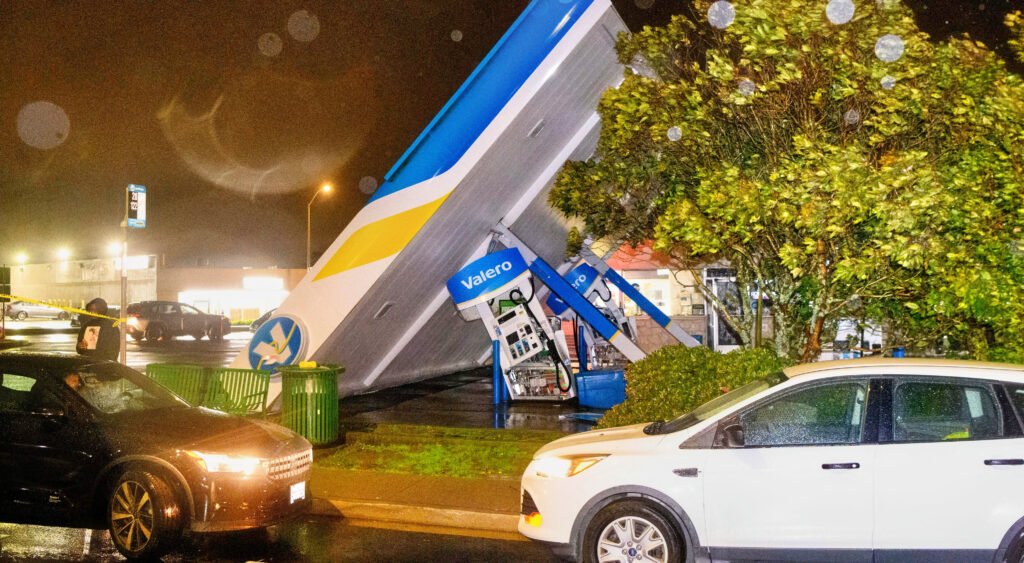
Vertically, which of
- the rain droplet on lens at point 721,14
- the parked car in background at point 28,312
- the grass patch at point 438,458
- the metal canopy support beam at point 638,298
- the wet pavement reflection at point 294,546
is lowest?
the wet pavement reflection at point 294,546

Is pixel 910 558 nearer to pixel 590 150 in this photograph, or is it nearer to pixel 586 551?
pixel 586 551

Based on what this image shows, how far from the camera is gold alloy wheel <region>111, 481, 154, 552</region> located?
5508 mm

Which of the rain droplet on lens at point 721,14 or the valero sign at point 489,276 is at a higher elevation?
the rain droplet on lens at point 721,14

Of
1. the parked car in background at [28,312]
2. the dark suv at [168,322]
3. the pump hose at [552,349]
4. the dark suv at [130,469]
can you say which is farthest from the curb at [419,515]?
the parked car in background at [28,312]

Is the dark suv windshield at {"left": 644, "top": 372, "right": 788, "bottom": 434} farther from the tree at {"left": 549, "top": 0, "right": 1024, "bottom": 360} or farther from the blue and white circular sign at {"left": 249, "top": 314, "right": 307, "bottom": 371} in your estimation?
the blue and white circular sign at {"left": 249, "top": 314, "right": 307, "bottom": 371}

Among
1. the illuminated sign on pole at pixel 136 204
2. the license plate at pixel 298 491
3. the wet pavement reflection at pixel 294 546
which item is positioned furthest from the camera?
the illuminated sign on pole at pixel 136 204

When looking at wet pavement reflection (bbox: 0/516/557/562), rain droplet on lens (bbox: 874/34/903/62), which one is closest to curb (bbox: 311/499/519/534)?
wet pavement reflection (bbox: 0/516/557/562)

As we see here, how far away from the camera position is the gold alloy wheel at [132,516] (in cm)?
551

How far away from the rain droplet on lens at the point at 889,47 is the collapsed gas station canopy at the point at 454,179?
4.63 meters

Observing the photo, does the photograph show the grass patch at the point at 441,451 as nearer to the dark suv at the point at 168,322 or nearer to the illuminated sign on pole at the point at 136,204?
the illuminated sign on pole at the point at 136,204

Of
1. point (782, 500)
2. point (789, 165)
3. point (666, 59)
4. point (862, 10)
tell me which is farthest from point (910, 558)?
point (666, 59)

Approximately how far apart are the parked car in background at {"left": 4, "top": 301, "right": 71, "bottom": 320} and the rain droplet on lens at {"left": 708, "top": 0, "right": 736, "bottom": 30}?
152 feet

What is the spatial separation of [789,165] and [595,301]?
35.1ft

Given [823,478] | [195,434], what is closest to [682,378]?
[823,478]
